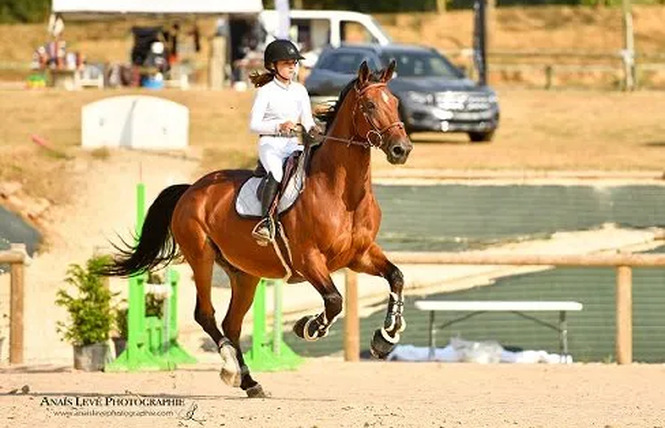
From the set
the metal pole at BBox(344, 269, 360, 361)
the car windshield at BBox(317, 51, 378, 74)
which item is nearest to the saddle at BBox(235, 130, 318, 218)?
the metal pole at BBox(344, 269, 360, 361)

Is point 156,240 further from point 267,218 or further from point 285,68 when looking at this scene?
point 285,68

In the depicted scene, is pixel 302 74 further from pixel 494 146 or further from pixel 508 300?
pixel 508 300

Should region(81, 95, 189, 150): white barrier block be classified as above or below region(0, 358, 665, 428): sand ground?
above

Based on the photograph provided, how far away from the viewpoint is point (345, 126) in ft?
35.7

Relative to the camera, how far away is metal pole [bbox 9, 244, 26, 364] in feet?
48.6

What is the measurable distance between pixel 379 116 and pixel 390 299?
1123mm

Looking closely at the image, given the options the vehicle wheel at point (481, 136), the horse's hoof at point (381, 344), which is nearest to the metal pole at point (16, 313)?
the horse's hoof at point (381, 344)

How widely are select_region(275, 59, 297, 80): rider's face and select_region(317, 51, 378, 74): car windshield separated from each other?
629 inches

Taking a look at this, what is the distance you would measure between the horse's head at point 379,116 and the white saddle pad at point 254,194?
0.54 meters

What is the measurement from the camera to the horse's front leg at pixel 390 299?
35.3ft

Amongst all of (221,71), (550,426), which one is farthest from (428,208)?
(221,71)

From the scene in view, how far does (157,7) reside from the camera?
31.7 meters

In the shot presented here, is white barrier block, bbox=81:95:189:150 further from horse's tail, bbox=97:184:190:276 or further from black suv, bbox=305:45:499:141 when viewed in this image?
horse's tail, bbox=97:184:190:276

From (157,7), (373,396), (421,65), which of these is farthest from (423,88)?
(373,396)
